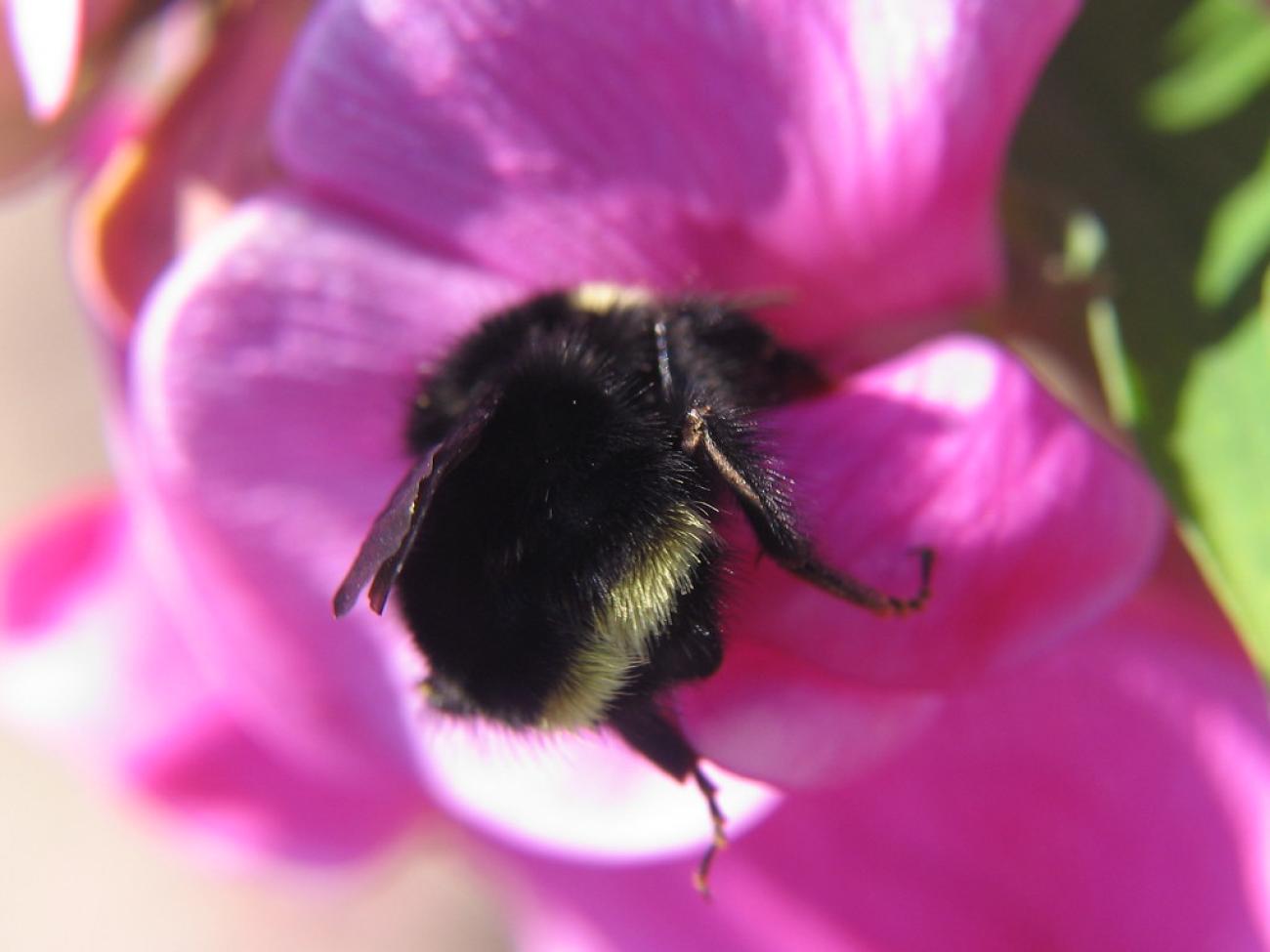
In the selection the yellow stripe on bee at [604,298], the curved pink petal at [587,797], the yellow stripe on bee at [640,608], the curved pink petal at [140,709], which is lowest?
the curved pink petal at [140,709]

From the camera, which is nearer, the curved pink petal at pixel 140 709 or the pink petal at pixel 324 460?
the pink petal at pixel 324 460

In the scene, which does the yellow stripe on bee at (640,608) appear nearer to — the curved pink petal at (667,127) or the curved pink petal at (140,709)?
the curved pink petal at (667,127)

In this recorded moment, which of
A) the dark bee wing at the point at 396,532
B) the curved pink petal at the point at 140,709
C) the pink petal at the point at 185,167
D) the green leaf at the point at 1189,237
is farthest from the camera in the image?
the curved pink petal at the point at 140,709

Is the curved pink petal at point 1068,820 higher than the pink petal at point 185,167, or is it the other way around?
the pink petal at point 185,167

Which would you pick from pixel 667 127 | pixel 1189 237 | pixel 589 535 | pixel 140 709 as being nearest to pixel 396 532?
pixel 589 535

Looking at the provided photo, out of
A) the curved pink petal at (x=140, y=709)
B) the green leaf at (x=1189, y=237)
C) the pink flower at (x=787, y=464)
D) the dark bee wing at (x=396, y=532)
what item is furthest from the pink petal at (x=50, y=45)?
the curved pink petal at (x=140, y=709)

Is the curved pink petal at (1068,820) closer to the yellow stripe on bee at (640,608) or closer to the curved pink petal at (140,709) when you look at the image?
the yellow stripe on bee at (640,608)

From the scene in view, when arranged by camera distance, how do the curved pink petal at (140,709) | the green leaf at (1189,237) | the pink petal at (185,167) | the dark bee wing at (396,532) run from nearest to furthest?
1. the dark bee wing at (396,532)
2. the green leaf at (1189,237)
3. the pink petal at (185,167)
4. the curved pink petal at (140,709)

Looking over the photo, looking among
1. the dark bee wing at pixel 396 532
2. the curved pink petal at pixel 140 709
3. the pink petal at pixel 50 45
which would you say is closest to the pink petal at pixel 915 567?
the dark bee wing at pixel 396 532
